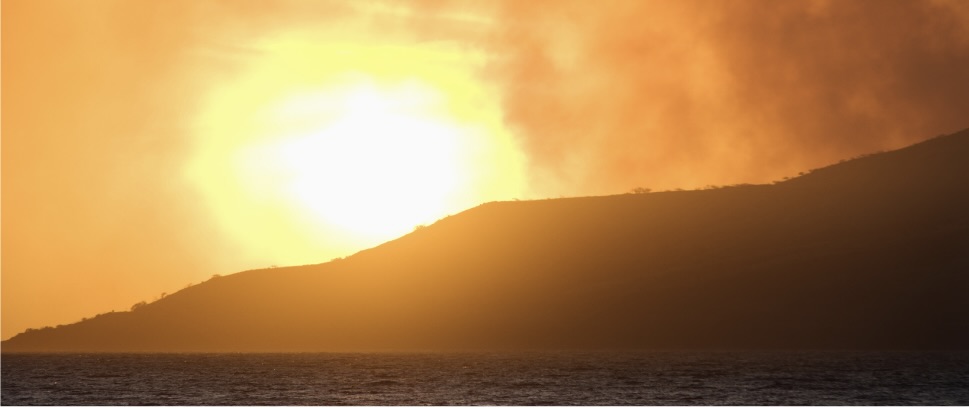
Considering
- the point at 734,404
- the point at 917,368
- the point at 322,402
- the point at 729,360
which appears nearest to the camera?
the point at 734,404

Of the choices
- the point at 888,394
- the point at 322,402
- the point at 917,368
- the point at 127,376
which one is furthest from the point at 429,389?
the point at 917,368

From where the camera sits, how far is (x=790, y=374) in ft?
452

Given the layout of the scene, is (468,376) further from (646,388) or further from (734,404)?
(734,404)

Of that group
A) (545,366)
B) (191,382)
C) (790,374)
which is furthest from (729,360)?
(191,382)

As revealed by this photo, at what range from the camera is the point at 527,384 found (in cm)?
12406

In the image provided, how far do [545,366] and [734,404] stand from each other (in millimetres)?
71815

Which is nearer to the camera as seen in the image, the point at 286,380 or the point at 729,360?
the point at 286,380

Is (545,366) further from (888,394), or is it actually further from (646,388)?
(888,394)

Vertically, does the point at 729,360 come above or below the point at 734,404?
above

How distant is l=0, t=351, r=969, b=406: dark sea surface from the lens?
103188 mm

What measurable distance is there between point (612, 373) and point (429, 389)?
3335 cm

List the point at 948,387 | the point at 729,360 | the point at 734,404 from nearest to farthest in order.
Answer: the point at 734,404
the point at 948,387
the point at 729,360

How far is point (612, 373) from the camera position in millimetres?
144500

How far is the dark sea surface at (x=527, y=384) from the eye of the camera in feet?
339
